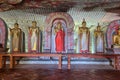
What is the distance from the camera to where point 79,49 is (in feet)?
39.2

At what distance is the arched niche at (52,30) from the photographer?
11734 millimetres

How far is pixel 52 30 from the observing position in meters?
12.1

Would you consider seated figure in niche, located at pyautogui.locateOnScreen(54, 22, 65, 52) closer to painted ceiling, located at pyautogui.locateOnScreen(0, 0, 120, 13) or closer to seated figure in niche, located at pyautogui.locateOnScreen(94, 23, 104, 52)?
painted ceiling, located at pyautogui.locateOnScreen(0, 0, 120, 13)

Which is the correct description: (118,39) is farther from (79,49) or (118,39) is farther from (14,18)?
(14,18)

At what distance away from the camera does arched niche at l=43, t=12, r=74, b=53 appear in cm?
1173

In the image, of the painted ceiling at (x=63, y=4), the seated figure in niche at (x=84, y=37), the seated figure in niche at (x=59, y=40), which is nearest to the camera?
the painted ceiling at (x=63, y=4)

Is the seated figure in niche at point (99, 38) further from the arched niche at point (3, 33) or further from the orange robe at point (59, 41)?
the arched niche at point (3, 33)

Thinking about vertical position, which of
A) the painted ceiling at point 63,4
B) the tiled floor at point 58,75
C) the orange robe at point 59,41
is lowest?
the tiled floor at point 58,75

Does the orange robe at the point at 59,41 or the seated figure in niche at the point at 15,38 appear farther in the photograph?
the seated figure in niche at the point at 15,38

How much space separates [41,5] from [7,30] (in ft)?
8.12

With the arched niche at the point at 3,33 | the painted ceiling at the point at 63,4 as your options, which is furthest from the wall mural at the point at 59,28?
the painted ceiling at the point at 63,4

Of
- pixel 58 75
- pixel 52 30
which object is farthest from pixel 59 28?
pixel 58 75

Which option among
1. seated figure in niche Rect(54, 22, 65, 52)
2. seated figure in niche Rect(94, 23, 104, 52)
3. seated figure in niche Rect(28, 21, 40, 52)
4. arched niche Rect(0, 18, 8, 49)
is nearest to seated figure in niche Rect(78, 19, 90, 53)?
seated figure in niche Rect(94, 23, 104, 52)

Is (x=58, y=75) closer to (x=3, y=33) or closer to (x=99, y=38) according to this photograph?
(x=99, y=38)
